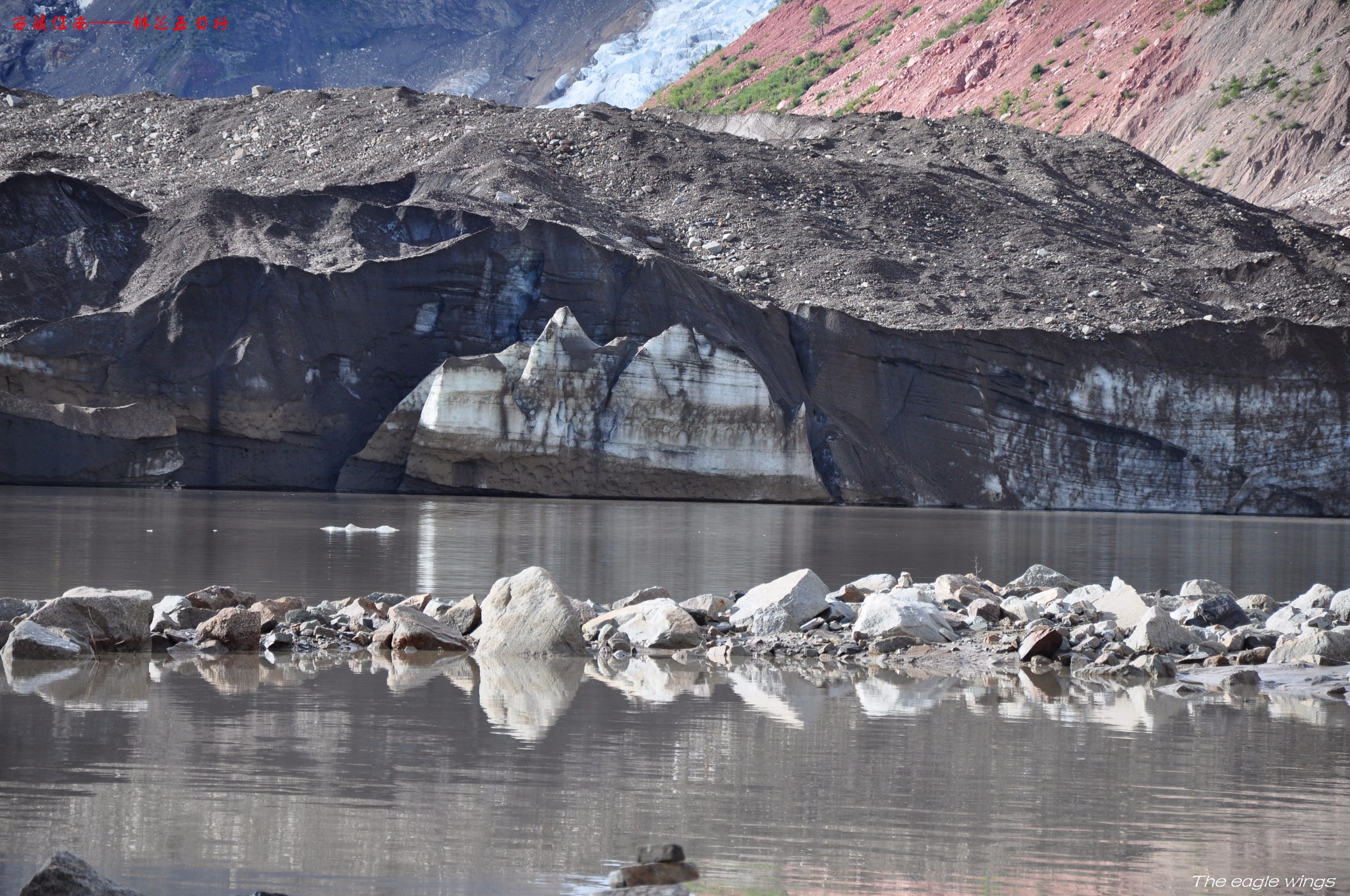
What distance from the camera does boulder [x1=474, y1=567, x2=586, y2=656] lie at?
943 centimetres

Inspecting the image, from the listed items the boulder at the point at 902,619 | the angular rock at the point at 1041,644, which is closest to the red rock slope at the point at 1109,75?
the boulder at the point at 902,619

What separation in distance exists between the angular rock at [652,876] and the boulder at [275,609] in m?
6.13

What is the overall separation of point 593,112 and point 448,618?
171ft

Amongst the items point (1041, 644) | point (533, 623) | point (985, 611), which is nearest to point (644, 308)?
point (985, 611)

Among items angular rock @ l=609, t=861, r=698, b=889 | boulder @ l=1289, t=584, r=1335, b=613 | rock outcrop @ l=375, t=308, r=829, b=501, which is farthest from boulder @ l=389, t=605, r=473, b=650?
rock outcrop @ l=375, t=308, r=829, b=501

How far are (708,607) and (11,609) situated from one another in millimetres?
5032

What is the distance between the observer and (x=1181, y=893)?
4.15 metres

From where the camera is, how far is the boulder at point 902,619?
1009 cm

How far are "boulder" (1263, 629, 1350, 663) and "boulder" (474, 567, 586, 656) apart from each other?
472cm

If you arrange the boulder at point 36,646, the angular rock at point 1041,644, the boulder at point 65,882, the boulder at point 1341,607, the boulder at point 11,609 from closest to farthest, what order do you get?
the boulder at point 65,882 < the boulder at point 36,646 < the boulder at point 11,609 < the angular rock at point 1041,644 < the boulder at point 1341,607

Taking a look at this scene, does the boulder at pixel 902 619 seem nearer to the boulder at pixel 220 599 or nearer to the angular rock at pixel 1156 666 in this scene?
the angular rock at pixel 1156 666

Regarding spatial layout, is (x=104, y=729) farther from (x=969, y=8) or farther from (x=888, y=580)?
(x=969, y=8)

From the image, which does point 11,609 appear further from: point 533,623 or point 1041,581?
point 1041,581

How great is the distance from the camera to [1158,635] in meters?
9.73
